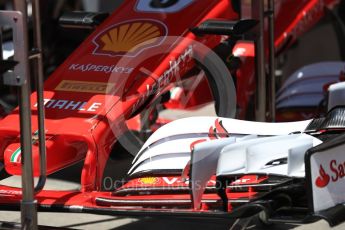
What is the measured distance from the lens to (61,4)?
8.23m

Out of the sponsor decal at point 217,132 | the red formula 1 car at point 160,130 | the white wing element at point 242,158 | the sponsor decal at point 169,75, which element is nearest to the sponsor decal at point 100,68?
the red formula 1 car at point 160,130

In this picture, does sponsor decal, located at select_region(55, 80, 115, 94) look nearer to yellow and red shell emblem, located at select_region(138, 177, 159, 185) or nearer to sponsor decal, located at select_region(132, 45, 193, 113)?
sponsor decal, located at select_region(132, 45, 193, 113)

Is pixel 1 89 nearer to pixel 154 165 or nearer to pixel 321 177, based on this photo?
pixel 154 165

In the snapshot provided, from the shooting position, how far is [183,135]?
3727 mm

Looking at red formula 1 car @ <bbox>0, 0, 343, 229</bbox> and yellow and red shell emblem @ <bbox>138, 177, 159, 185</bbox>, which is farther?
yellow and red shell emblem @ <bbox>138, 177, 159, 185</bbox>

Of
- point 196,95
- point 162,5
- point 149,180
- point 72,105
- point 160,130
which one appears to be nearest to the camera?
point 149,180

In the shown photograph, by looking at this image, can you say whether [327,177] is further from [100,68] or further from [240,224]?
[100,68]

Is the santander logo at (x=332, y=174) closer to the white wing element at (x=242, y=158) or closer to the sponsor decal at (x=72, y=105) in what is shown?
the white wing element at (x=242, y=158)

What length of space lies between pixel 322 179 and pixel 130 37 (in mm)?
1530

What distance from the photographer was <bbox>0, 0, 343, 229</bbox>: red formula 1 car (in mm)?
3311

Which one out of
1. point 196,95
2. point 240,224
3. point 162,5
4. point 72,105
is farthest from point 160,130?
point 196,95

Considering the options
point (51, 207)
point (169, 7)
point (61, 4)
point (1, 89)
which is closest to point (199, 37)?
point (169, 7)

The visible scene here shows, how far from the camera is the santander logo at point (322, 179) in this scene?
312cm


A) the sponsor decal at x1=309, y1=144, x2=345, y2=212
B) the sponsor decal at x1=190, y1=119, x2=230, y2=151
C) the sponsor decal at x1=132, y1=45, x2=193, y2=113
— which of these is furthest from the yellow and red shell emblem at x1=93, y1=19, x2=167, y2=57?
the sponsor decal at x1=309, y1=144, x2=345, y2=212
